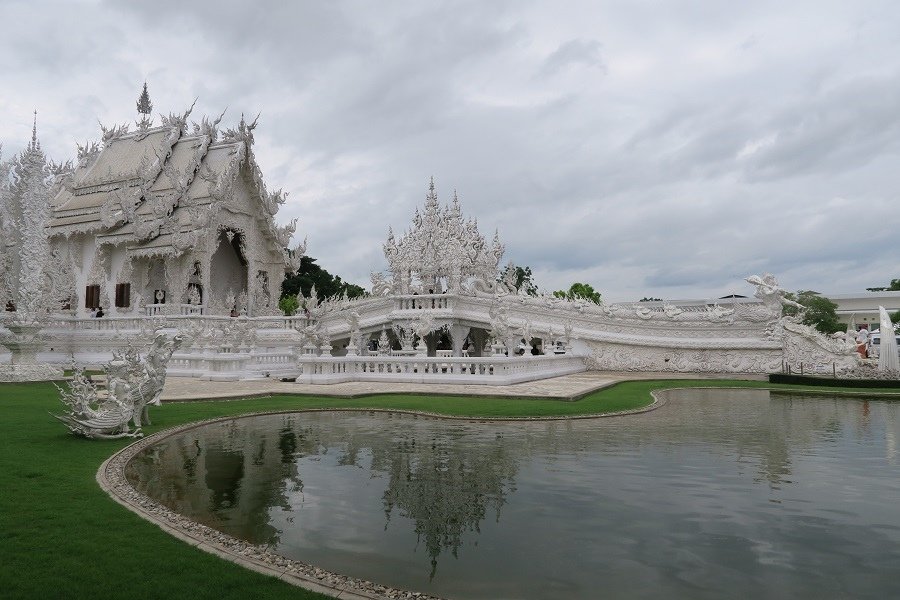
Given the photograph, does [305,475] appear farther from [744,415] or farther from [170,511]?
[744,415]

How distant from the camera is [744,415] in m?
10.4

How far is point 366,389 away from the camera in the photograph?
549 inches

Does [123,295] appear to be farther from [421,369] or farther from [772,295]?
[772,295]

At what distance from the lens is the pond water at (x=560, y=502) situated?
367 centimetres

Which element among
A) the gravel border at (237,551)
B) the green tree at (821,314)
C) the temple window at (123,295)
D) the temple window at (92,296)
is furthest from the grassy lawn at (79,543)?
the green tree at (821,314)

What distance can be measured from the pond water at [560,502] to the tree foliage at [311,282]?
143ft

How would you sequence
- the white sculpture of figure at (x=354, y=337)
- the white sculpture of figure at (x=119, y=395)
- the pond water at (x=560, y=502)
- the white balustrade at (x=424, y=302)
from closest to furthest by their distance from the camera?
1. the pond water at (x=560, y=502)
2. the white sculpture of figure at (x=119, y=395)
3. the white sculpture of figure at (x=354, y=337)
4. the white balustrade at (x=424, y=302)

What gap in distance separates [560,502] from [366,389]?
928cm

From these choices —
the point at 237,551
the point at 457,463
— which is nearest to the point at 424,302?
the point at 457,463

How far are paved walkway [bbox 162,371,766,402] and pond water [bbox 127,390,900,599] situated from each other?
11.9 feet

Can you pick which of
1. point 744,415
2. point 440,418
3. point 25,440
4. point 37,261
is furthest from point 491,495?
point 37,261

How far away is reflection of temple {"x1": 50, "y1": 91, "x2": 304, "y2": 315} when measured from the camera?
24109mm

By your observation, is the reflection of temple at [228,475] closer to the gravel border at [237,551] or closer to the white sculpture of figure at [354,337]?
the gravel border at [237,551]

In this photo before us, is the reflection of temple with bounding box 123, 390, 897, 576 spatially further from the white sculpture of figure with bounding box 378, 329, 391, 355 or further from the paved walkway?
the white sculpture of figure with bounding box 378, 329, 391, 355
